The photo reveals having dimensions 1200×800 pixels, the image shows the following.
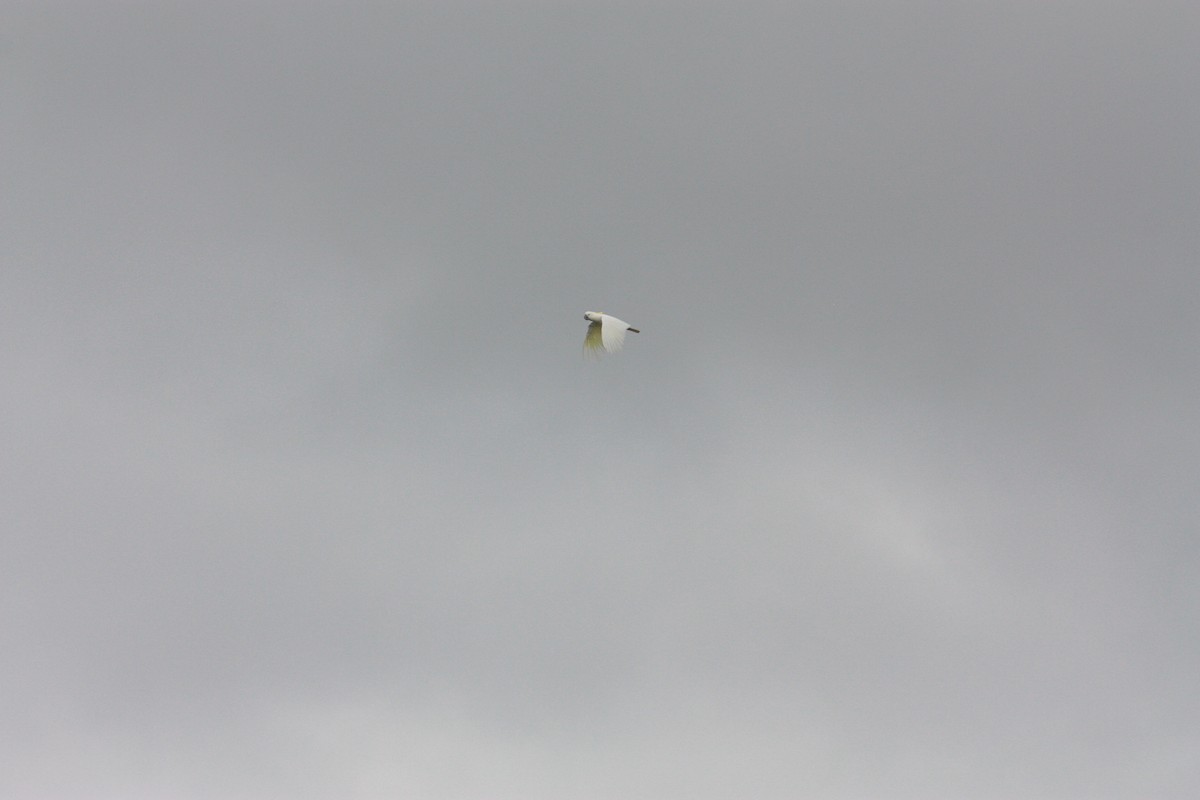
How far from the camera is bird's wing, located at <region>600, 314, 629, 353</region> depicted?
45.8m

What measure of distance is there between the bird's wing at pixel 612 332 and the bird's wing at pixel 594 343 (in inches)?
9.5

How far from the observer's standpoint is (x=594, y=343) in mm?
46125

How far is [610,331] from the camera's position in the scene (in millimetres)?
46094

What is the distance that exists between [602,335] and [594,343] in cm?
53

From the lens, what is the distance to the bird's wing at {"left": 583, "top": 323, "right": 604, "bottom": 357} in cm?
4600

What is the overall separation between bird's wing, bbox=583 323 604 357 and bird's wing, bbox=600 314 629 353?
0.24 meters

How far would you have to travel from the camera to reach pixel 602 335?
46000 millimetres

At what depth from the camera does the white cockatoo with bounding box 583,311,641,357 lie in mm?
45844

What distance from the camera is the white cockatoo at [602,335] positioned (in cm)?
4584

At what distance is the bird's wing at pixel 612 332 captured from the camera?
45.8 metres

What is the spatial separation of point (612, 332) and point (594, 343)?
0.97 m

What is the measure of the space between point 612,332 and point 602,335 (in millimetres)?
517
